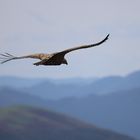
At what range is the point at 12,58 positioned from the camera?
1647cm

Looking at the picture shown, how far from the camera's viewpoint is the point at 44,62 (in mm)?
15805

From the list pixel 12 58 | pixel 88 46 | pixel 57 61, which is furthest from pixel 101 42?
pixel 12 58

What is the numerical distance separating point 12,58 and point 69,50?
209cm

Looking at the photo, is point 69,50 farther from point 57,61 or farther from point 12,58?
point 12,58

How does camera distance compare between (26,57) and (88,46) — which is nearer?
(88,46)

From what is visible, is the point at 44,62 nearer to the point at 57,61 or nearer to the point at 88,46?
the point at 57,61

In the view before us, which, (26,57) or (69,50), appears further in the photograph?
(26,57)

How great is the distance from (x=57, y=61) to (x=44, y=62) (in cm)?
44

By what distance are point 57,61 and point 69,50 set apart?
3.27 feet

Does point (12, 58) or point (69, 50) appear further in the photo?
point (12, 58)

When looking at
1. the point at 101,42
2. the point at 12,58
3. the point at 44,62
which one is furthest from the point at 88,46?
the point at 12,58

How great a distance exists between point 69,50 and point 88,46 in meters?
0.51

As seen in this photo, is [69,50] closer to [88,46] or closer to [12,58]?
[88,46]

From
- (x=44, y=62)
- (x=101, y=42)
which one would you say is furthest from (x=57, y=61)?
(x=101, y=42)
